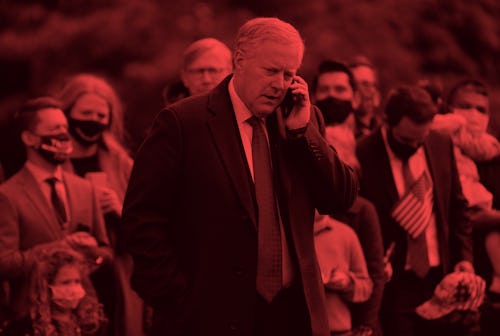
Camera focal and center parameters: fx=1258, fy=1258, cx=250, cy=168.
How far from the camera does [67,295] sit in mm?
6566

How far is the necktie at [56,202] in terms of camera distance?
699 cm

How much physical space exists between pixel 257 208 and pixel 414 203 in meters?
2.16

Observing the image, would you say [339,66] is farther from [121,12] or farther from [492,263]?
[121,12]

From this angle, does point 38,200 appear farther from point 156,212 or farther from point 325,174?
point 325,174

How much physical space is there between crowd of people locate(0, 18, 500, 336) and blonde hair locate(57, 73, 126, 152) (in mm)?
12

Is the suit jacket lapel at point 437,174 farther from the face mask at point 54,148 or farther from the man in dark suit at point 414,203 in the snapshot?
the face mask at point 54,148

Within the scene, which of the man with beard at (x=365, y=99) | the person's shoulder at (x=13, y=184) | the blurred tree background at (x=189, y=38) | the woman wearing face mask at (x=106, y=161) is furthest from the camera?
the blurred tree background at (x=189, y=38)

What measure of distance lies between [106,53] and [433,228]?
793cm

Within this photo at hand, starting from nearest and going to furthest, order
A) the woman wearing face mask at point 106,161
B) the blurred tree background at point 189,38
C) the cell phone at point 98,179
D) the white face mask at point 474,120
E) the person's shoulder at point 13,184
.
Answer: the person's shoulder at point 13,184, the woman wearing face mask at point 106,161, the cell phone at point 98,179, the white face mask at point 474,120, the blurred tree background at point 189,38

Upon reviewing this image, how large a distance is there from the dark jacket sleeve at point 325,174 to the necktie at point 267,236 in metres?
0.19

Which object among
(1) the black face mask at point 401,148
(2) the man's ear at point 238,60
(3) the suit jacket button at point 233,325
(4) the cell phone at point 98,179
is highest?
(2) the man's ear at point 238,60

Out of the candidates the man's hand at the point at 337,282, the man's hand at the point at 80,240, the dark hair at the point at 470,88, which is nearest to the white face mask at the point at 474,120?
the dark hair at the point at 470,88

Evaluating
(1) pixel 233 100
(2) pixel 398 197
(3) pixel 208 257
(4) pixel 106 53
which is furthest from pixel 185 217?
(4) pixel 106 53

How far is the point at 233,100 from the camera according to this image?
17.7 ft
